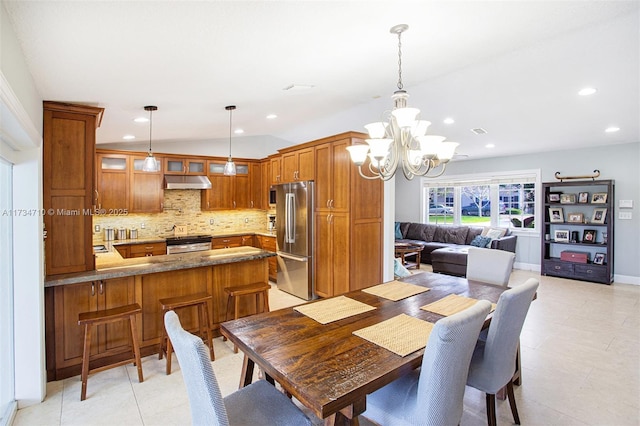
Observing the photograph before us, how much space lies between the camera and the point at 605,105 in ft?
12.9

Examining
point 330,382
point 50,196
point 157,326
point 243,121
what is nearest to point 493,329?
point 330,382

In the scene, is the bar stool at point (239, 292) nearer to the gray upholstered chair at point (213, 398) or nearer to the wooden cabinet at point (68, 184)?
the wooden cabinet at point (68, 184)

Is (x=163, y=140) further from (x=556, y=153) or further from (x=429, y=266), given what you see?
(x=556, y=153)

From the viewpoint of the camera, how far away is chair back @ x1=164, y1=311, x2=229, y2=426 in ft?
3.80

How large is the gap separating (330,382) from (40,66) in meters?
2.43

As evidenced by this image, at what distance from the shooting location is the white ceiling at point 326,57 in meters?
1.69

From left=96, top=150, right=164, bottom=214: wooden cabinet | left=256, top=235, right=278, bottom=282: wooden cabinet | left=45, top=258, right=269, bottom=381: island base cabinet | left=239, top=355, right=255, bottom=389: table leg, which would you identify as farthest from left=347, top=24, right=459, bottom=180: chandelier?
left=96, top=150, right=164, bottom=214: wooden cabinet

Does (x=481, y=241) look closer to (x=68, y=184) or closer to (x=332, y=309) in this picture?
(x=332, y=309)

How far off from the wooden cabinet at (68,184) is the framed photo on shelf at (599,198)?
753cm

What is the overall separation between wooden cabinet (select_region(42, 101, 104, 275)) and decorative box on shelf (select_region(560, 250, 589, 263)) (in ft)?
24.2

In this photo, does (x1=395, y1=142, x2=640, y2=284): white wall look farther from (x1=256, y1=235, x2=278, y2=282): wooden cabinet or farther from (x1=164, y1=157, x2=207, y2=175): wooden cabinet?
(x1=164, y1=157, x2=207, y2=175): wooden cabinet

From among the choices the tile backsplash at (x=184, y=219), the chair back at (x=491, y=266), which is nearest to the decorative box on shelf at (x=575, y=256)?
the chair back at (x=491, y=266)

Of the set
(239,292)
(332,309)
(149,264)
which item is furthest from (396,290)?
(149,264)

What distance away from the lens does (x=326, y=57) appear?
2.39m
